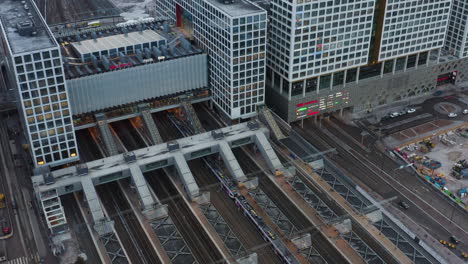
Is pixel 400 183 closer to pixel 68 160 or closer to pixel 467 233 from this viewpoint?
pixel 467 233

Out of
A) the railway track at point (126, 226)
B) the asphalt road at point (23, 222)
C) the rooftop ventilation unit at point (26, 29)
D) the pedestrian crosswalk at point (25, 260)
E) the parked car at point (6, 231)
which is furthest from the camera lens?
the rooftop ventilation unit at point (26, 29)

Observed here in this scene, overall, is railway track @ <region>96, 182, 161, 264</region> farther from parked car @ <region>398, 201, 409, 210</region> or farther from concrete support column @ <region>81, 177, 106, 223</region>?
parked car @ <region>398, 201, 409, 210</region>

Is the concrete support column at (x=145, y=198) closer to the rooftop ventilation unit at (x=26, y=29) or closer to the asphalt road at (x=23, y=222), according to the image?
the asphalt road at (x=23, y=222)

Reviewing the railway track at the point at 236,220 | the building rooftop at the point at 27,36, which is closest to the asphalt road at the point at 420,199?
the railway track at the point at 236,220

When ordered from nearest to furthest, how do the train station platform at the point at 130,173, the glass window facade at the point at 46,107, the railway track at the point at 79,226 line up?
the railway track at the point at 79,226, the glass window facade at the point at 46,107, the train station platform at the point at 130,173

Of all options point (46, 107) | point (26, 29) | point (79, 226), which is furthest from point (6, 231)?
point (26, 29)

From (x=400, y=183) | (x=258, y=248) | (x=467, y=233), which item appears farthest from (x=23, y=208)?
(x=467, y=233)
